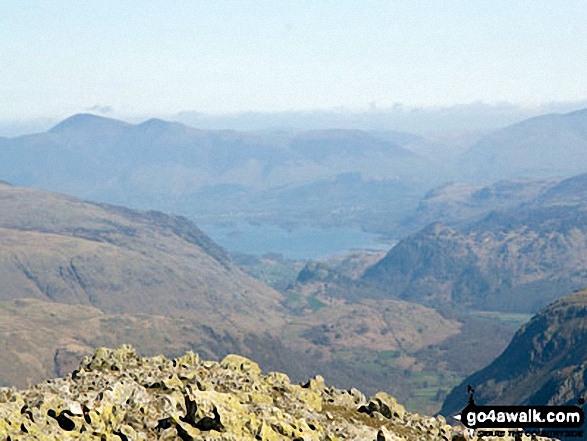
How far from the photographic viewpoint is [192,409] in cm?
4800

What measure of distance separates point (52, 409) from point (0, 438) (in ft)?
18.1

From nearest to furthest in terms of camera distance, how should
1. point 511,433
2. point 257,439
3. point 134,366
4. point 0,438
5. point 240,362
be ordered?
point 0,438 < point 257,439 < point 511,433 < point 134,366 < point 240,362

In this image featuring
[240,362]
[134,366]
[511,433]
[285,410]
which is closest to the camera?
[285,410]

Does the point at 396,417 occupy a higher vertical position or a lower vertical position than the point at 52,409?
lower

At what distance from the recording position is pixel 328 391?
72625 mm

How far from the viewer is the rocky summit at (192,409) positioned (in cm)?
4646

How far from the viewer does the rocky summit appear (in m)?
46.5

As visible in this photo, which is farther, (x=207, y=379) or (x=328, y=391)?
(x=328, y=391)

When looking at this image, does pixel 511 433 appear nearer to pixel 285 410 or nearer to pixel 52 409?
pixel 285 410

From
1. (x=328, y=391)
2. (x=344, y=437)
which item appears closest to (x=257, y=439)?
(x=344, y=437)

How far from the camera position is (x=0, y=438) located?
4281 cm

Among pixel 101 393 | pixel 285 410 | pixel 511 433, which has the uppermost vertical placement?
pixel 101 393

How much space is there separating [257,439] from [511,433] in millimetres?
26589

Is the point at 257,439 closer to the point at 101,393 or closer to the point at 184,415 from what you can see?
the point at 184,415
